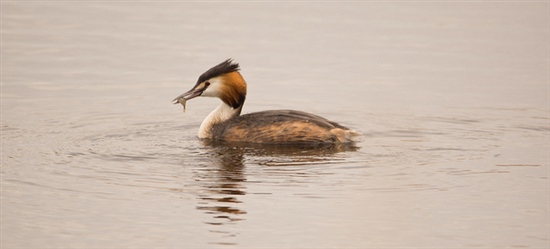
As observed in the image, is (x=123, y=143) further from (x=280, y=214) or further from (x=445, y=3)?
(x=445, y=3)

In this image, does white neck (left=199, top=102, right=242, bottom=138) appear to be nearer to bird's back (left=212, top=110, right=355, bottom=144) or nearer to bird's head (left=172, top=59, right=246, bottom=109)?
bird's head (left=172, top=59, right=246, bottom=109)

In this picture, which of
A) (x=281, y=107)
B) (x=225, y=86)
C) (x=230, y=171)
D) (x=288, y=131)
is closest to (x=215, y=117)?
(x=225, y=86)

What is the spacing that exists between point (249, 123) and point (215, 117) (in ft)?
1.88

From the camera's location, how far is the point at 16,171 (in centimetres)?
1131

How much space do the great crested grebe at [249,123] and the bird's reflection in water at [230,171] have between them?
0.45ft

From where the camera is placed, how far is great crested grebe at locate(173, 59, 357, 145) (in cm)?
1299

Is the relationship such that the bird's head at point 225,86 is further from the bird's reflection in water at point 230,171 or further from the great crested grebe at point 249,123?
the bird's reflection in water at point 230,171

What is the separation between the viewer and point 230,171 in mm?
11516

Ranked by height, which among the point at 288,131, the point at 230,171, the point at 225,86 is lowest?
the point at 230,171

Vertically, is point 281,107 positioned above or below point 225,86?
below

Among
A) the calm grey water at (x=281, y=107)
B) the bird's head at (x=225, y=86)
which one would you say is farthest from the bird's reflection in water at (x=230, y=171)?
the bird's head at (x=225, y=86)

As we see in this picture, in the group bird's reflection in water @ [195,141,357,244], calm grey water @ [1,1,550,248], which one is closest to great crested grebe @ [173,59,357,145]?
bird's reflection in water @ [195,141,357,244]

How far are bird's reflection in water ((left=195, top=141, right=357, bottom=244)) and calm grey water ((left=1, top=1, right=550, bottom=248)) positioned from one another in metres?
0.03

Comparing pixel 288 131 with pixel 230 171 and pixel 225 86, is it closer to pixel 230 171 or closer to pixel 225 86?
pixel 225 86
